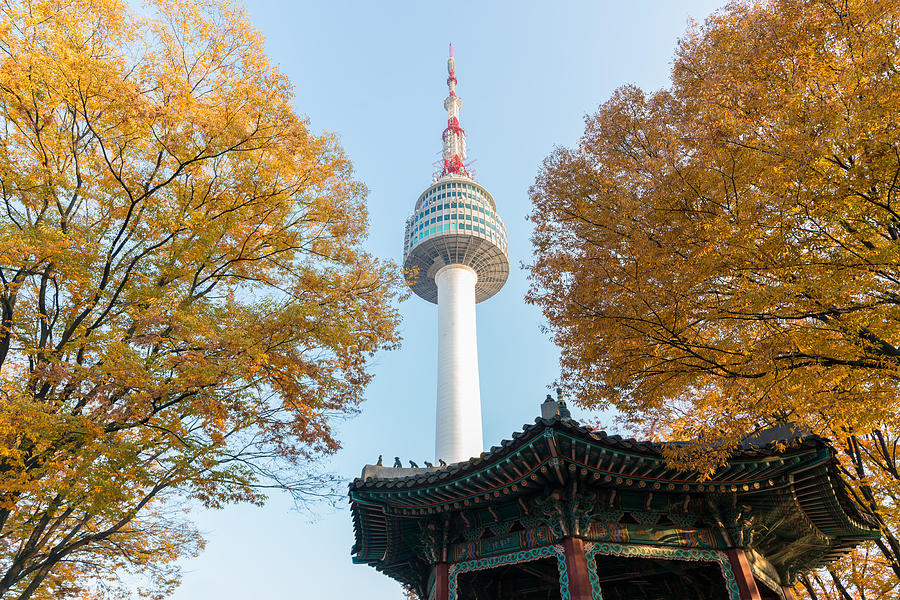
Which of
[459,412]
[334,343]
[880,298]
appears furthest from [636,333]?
[459,412]

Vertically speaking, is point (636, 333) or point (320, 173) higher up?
point (320, 173)

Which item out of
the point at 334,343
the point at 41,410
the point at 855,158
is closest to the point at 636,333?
the point at 855,158

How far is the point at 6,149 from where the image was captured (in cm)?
760

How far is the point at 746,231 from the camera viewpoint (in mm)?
6441

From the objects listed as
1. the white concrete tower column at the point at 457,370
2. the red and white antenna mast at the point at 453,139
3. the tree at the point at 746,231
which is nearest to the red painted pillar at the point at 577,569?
the tree at the point at 746,231

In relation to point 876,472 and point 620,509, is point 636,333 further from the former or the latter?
point 876,472

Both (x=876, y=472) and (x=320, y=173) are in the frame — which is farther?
(x=876, y=472)

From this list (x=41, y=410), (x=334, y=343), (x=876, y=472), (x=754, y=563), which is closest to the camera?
(x=41, y=410)

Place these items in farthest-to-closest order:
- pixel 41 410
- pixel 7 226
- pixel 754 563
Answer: pixel 754 563
pixel 7 226
pixel 41 410

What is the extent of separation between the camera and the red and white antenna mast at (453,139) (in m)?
59.1

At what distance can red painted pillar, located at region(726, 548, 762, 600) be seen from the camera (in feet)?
31.3

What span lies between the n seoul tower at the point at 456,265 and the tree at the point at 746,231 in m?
34.4

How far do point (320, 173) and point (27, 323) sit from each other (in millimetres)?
5449

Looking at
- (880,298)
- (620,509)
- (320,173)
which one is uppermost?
(320,173)
